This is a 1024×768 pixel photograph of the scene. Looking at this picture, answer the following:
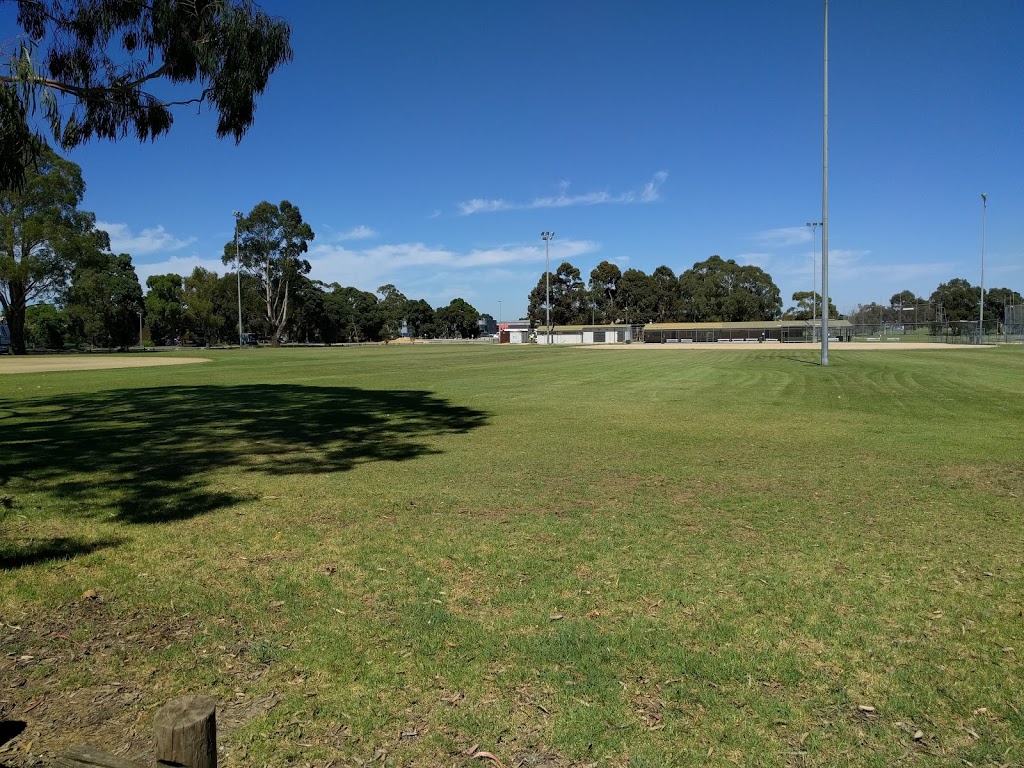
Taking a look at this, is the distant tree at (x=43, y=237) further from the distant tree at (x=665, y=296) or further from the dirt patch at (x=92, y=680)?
the distant tree at (x=665, y=296)

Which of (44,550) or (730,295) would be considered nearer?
(44,550)

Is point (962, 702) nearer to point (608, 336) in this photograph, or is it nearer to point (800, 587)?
point (800, 587)

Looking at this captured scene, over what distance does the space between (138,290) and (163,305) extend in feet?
25.8

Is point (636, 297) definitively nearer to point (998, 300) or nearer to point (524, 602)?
point (998, 300)

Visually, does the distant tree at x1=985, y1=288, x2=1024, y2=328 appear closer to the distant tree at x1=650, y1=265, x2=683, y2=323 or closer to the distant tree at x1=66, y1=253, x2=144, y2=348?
the distant tree at x1=650, y1=265, x2=683, y2=323

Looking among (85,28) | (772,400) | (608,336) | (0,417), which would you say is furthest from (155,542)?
(608,336)

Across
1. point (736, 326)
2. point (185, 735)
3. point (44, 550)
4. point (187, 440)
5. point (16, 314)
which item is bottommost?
point (44, 550)

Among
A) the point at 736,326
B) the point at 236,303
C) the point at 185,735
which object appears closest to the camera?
the point at 185,735

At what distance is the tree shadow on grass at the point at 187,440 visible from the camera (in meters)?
7.82

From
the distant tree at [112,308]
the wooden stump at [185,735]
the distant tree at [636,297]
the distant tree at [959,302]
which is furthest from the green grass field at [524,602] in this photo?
the distant tree at [959,302]

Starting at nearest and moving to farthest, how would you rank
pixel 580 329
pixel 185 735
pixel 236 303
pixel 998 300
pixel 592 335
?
1. pixel 185 735
2. pixel 236 303
3. pixel 592 335
4. pixel 580 329
5. pixel 998 300

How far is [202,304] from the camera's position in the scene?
319 ft

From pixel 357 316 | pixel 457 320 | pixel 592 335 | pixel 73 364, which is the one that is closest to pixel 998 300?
pixel 592 335

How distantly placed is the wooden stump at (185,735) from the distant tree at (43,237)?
65.6m
